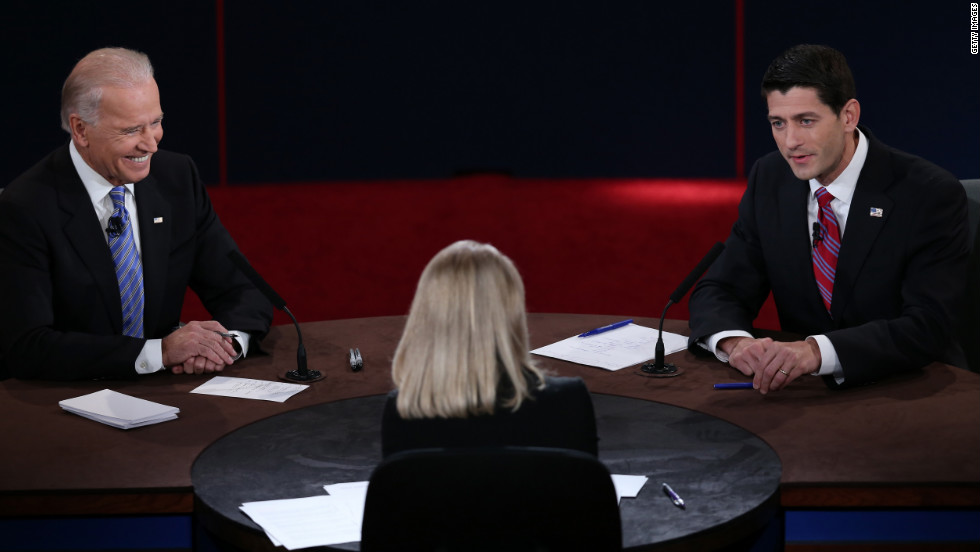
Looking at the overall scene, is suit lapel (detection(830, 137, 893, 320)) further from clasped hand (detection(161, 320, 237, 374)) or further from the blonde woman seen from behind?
clasped hand (detection(161, 320, 237, 374))

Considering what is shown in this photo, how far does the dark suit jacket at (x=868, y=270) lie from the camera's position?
237 centimetres

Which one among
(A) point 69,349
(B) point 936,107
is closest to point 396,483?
(A) point 69,349

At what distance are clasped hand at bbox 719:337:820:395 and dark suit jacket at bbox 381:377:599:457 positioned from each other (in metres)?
0.80

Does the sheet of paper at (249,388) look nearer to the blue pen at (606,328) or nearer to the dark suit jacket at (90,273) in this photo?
the dark suit jacket at (90,273)

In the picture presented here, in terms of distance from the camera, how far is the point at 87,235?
2.64m

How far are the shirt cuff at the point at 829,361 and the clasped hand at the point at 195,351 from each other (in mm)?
1384

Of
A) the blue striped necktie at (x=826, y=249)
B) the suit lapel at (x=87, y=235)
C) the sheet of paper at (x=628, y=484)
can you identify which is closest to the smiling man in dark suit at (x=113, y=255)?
the suit lapel at (x=87, y=235)

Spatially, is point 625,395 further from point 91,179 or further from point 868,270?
point 91,179

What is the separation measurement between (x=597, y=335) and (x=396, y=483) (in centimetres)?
157

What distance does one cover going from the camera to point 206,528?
65.4 inches

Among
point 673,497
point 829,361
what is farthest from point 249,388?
point 829,361

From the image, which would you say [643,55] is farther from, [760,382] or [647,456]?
[647,456]

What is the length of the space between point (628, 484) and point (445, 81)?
3152mm
